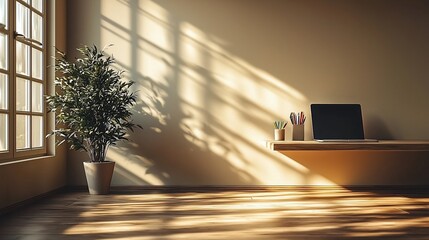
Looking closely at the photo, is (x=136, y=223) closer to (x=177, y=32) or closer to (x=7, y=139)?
(x=7, y=139)

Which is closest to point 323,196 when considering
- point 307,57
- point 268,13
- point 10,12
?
point 307,57

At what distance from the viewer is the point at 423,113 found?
497 cm

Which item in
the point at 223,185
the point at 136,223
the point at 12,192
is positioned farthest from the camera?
the point at 223,185

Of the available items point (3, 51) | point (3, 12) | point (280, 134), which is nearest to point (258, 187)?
point (280, 134)

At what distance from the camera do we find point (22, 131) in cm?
409

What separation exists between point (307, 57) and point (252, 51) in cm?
59

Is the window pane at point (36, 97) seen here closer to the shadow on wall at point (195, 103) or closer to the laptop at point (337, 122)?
the shadow on wall at point (195, 103)

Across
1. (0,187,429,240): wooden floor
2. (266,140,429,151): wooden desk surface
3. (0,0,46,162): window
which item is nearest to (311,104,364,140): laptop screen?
(266,140,429,151): wooden desk surface

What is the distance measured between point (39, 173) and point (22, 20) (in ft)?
4.51

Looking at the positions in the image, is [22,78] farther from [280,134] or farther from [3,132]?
[280,134]

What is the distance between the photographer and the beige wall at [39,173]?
364cm

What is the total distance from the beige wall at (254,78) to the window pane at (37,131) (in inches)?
20.8

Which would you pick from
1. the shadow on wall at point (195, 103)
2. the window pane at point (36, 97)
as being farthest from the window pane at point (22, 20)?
the shadow on wall at point (195, 103)

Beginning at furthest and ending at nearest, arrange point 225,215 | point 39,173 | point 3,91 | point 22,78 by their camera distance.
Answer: point 39,173, point 22,78, point 3,91, point 225,215
